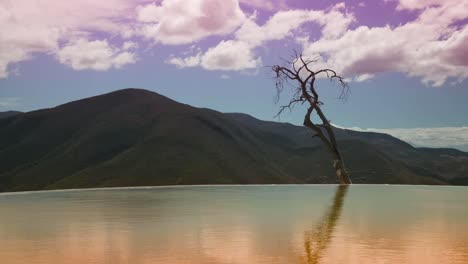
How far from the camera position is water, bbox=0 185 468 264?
10.5 meters

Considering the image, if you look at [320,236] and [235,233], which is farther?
[235,233]

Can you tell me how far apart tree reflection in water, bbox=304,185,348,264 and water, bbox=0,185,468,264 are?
22 mm

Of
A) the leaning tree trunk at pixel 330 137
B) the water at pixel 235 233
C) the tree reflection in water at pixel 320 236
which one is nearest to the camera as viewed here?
the water at pixel 235 233

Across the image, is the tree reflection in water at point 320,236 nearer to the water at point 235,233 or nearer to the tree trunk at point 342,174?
the water at point 235,233

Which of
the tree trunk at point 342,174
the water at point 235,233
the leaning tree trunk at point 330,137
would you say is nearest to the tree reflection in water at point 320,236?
the water at point 235,233

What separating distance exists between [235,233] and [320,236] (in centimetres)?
209

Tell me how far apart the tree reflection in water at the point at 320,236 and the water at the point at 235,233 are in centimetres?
2

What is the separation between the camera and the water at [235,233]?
10531 mm

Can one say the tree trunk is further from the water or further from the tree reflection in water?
the tree reflection in water

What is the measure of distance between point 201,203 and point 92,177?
13765cm

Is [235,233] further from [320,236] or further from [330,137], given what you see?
[330,137]

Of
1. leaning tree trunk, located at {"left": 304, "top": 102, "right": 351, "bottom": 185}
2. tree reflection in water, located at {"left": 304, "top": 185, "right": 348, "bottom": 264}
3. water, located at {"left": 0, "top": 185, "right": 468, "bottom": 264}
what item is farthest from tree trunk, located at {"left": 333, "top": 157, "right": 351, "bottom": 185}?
tree reflection in water, located at {"left": 304, "top": 185, "right": 348, "bottom": 264}

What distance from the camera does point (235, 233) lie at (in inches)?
530

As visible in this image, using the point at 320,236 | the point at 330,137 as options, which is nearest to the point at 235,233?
the point at 320,236
